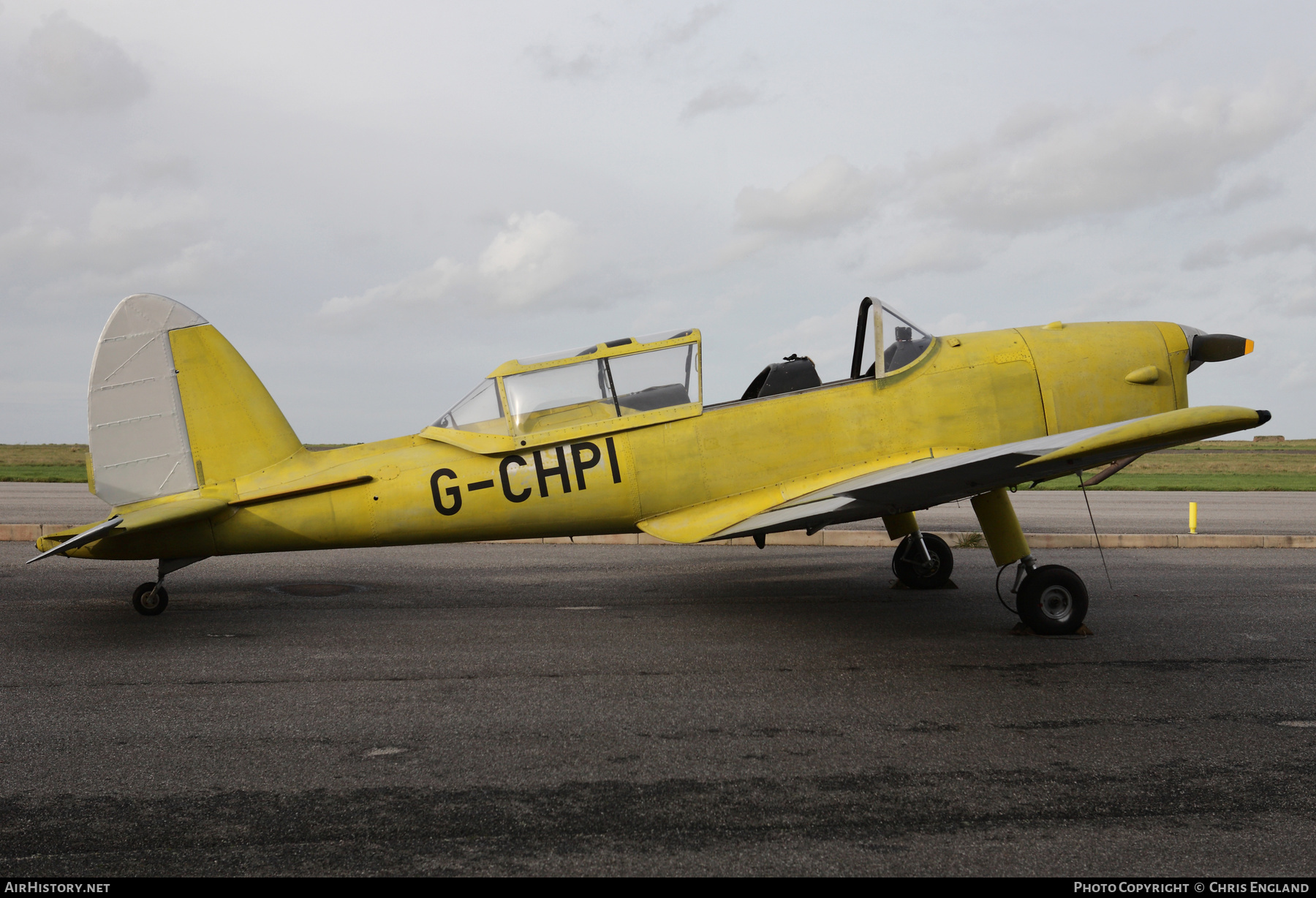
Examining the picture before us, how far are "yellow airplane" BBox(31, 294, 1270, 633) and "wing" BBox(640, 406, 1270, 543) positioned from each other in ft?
0.18

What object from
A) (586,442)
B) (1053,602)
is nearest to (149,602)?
(586,442)

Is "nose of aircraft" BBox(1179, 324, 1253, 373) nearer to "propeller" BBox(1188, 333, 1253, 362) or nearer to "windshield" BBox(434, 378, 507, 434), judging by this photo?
"propeller" BBox(1188, 333, 1253, 362)

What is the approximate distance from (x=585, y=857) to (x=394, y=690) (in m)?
2.66

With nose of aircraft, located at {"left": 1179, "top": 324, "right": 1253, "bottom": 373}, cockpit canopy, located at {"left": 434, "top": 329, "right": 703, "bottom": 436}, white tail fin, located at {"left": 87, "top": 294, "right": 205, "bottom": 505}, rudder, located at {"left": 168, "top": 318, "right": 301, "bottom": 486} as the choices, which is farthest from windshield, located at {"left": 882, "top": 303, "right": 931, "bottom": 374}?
white tail fin, located at {"left": 87, "top": 294, "right": 205, "bottom": 505}

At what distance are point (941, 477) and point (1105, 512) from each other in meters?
13.5

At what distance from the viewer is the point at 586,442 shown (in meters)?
7.09

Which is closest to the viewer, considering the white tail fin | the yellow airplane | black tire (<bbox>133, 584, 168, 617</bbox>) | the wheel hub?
the wheel hub

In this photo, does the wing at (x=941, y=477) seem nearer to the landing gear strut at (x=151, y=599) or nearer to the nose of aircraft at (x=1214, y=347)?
the nose of aircraft at (x=1214, y=347)

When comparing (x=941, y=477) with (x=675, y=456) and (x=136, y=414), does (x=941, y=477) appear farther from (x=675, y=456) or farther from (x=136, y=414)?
(x=136, y=414)

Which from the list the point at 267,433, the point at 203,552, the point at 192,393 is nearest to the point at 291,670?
the point at 203,552

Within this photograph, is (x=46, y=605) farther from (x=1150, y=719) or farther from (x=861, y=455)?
(x=1150, y=719)

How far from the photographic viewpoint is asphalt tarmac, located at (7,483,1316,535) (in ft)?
47.5

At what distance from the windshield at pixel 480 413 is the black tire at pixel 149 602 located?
119 inches

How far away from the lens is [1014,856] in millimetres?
3141
